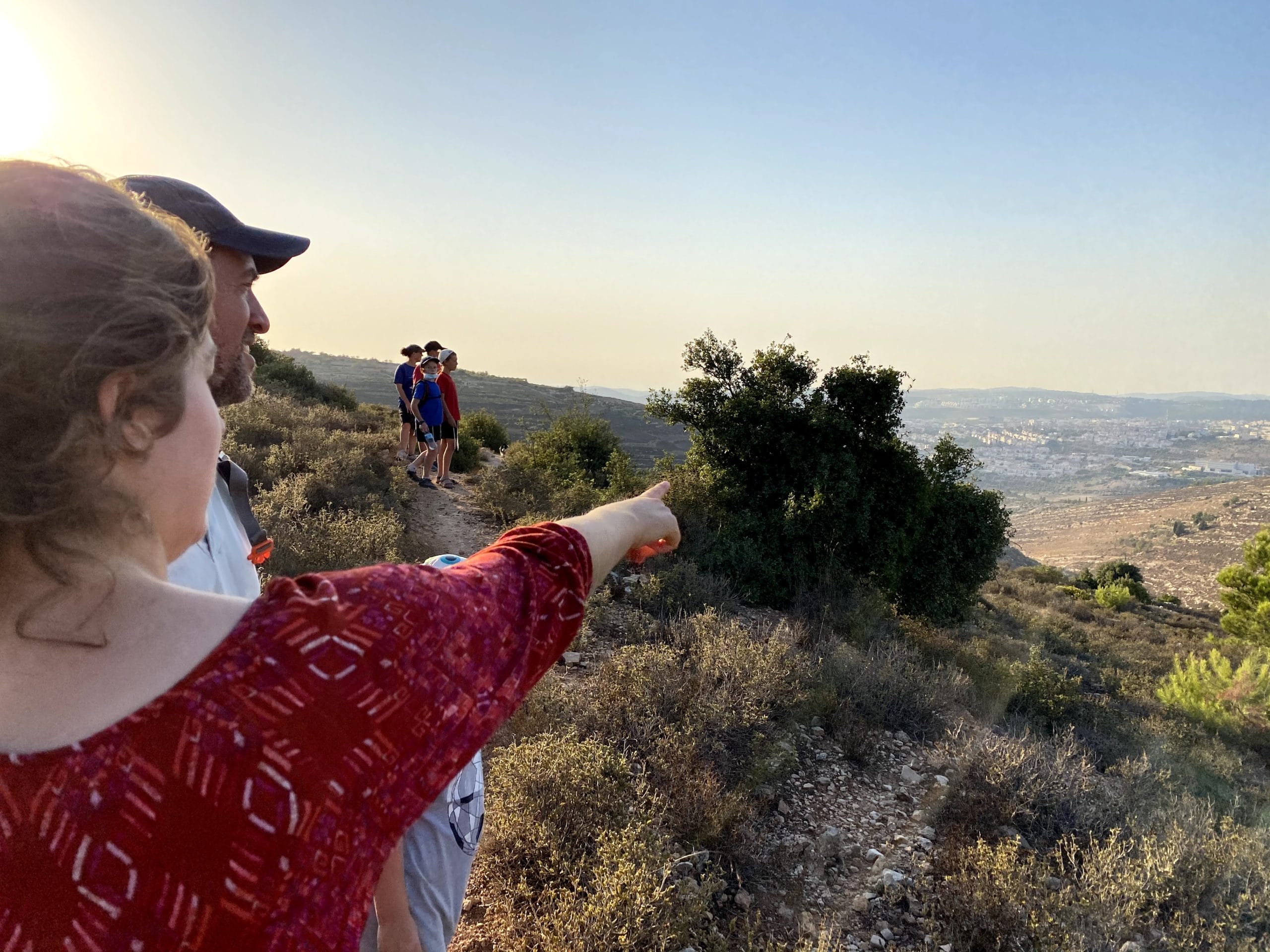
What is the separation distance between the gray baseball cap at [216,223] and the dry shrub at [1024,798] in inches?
172

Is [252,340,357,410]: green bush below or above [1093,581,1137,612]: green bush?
above

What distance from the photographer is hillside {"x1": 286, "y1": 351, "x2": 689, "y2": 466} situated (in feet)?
103

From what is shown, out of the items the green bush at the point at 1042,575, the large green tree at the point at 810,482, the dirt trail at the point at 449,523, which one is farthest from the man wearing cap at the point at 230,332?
the green bush at the point at 1042,575

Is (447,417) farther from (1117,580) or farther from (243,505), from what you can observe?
(1117,580)

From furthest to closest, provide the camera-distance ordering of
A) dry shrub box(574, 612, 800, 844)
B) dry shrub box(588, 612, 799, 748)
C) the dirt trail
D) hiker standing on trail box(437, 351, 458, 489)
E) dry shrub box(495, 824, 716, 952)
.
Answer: hiker standing on trail box(437, 351, 458, 489)
the dirt trail
dry shrub box(588, 612, 799, 748)
dry shrub box(574, 612, 800, 844)
dry shrub box(495, 824, 716, 952)

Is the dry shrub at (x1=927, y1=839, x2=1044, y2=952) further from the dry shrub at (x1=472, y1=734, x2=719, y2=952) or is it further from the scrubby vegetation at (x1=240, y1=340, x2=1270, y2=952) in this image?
the dry shrub at (x1=472, y1=734, x2=719, y2=952)

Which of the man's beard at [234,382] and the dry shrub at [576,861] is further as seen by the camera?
the dry shrub at [576,861]

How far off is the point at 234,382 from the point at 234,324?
0.76 feet

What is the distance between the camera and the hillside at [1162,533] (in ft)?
121

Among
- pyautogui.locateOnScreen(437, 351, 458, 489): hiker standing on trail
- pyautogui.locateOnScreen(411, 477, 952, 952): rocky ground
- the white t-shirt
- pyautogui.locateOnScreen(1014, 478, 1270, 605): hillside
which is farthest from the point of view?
pyautogui.locateOnScreen(1014, 478, 1270, 605): hillside

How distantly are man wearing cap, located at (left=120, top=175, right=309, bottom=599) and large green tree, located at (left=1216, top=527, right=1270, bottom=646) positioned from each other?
1894 cm

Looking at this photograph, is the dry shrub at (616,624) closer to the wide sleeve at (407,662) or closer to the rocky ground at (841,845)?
the rocky ground at (841,845)

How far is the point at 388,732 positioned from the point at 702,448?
969cm

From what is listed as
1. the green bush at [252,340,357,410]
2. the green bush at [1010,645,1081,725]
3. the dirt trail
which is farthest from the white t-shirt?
the green bush at [252,340,357,410]
